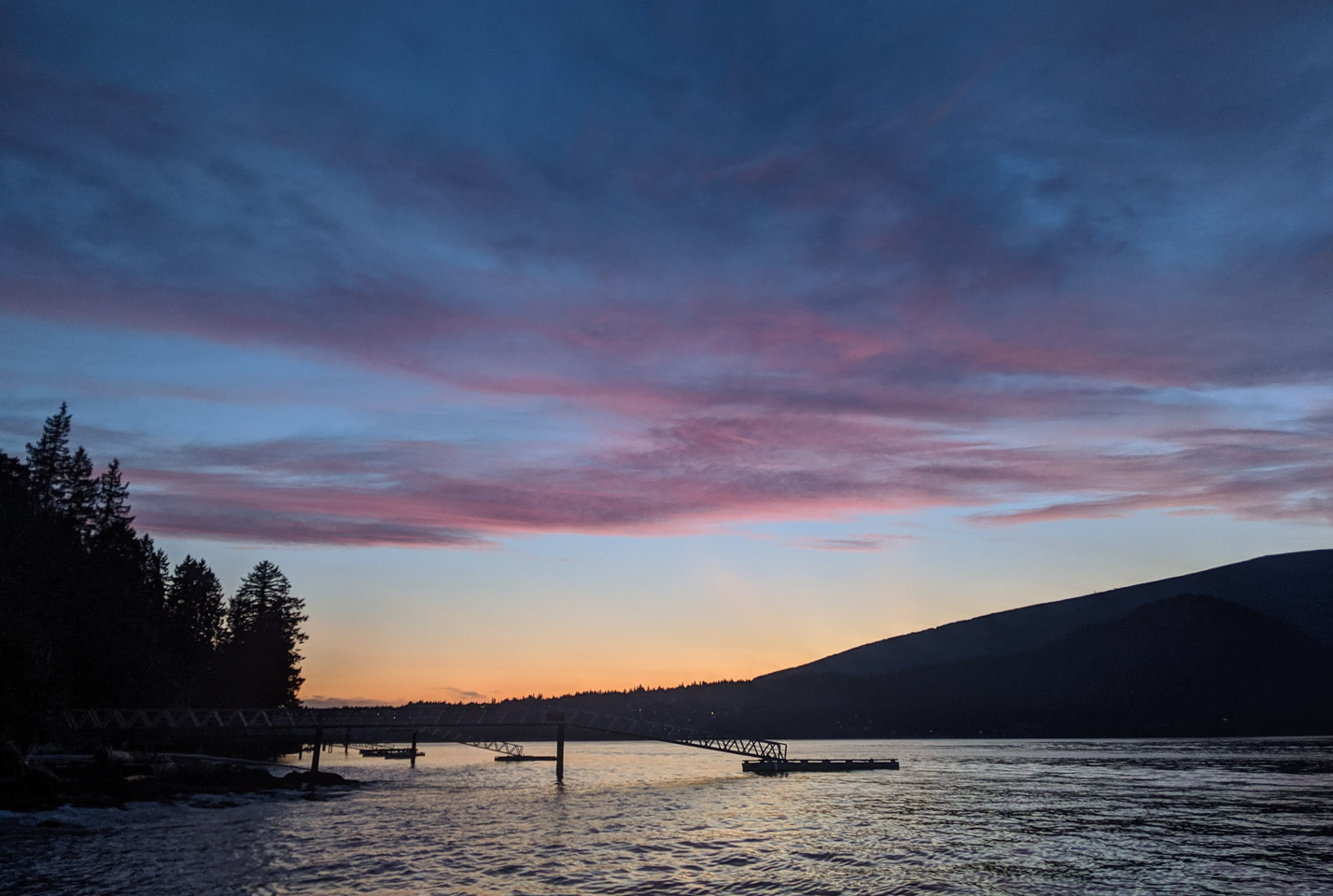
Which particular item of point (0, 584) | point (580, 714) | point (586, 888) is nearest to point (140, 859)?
point (586, 888)

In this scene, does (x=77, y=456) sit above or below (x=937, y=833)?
above

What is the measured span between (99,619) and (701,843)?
60.2 meters

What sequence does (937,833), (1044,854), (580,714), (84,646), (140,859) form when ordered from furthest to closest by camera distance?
1. (580,714)
2. (84,646)
3. (937,833)
4. (1044,854)
5. (140,859)

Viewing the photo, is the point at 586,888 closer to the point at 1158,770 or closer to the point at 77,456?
the point at 77,456

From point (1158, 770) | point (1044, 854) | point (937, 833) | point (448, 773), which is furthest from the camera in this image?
point (448, 773)

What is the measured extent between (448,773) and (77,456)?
209ft

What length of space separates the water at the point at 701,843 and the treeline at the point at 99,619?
12.2 meters

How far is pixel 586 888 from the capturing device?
3419 cm

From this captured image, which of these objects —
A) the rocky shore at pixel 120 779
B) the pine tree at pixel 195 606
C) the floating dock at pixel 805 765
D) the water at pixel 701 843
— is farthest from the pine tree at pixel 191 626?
the floating dock at pixel 805 765

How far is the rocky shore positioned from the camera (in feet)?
179

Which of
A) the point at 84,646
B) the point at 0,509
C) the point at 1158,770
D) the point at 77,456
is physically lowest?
the point at 1158,770

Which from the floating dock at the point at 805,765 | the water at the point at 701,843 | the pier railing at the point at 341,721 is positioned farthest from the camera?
the floating dock at the point at 805,765

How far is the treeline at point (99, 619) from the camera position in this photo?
5675 cm

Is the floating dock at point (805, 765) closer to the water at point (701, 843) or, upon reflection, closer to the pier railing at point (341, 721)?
the pier railing at point (341, 721)
